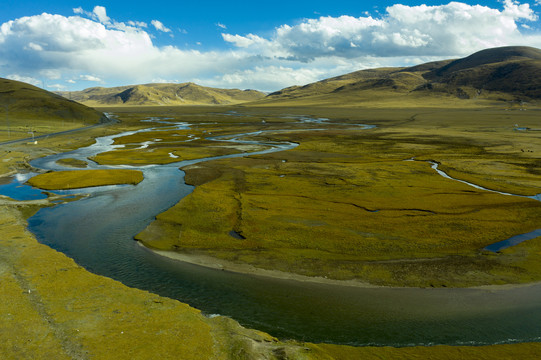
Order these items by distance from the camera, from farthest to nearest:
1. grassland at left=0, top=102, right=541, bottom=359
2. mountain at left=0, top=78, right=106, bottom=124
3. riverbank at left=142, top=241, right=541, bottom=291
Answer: mountain at left=0, top=78, right=106, bottom=124, riverbank at left=142, top=241, right=541, bottom=291, grassland at left=0, top=102, right=541, bottom=359

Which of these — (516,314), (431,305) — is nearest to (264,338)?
(431,305)

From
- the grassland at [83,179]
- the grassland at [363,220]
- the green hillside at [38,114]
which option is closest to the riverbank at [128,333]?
the grassland at [363,220]

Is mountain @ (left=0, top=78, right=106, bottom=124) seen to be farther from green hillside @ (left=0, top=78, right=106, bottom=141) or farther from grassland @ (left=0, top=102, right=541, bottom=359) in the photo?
grassland @ (left=0, top=102, right=541, bottom=359)

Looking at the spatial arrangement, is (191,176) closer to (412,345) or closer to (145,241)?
(145,241)

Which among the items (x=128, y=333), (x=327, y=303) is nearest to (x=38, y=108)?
(x=128, y=333)

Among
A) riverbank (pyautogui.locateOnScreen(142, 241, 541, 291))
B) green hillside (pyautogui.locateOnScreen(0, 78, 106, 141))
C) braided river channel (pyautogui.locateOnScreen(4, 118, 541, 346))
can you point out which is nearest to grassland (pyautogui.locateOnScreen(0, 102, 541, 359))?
riverbank (pyautogui.locateOnScreen(142, 241, 541, 291))

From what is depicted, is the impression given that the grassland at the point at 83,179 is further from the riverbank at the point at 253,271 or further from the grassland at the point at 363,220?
the riverbank at the point at 253,271
